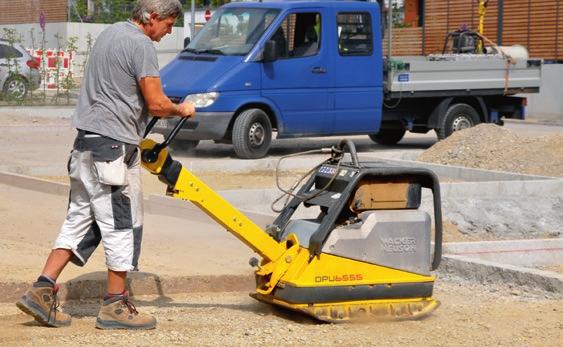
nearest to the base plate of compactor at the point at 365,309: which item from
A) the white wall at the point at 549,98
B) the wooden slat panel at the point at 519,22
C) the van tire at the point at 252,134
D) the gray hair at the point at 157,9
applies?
the gray hair at the point at 157,9

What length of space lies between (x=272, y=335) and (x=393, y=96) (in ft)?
39.8

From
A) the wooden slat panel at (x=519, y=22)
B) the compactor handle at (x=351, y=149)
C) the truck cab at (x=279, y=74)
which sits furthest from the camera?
the wooden slat panel at (x=519, y=22)

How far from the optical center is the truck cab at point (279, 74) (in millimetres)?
16797

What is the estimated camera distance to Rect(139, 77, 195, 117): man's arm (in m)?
6.71

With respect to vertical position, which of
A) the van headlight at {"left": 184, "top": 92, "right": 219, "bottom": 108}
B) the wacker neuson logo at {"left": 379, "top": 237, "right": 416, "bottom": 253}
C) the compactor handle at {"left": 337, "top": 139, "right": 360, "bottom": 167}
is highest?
the compactor handle at {"left": 337, "top": 139, "right": 360, "bottom": 167}

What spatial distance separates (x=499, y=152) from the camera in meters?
16.0

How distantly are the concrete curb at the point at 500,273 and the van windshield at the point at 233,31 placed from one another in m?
8.75

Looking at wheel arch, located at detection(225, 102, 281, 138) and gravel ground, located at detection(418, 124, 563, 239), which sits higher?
wheel arch, located at detection(225, 102, 281, 138)

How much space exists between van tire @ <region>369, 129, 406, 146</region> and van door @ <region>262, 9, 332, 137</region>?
105 inches

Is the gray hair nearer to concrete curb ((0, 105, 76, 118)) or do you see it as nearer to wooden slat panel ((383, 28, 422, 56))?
concrete curb ((0, 105, 76, 118))

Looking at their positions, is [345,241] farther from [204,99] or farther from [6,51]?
[6,51]

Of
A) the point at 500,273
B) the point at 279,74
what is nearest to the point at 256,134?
the point at 279,74

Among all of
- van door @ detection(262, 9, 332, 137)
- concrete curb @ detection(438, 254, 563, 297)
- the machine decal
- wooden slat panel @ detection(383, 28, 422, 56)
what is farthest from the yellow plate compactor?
wooden slat panel @ detection(383, 28, 422, 56)

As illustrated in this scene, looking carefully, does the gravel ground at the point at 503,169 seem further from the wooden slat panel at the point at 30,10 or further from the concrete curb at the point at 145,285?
the wooden slat panel at the point at 30,10
